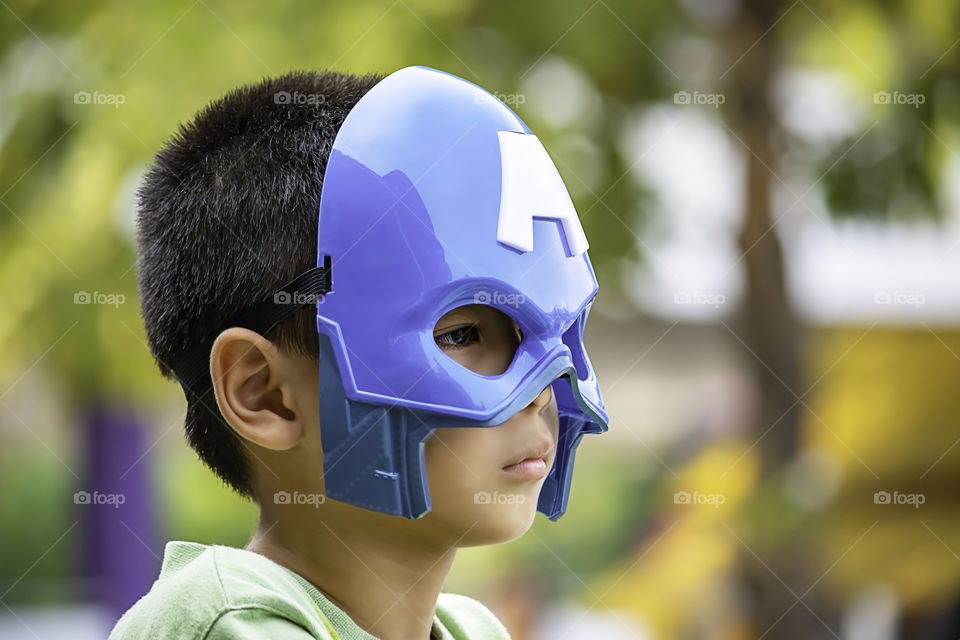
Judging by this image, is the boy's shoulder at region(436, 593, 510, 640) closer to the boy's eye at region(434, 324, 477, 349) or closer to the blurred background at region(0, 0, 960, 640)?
the boy's eye at region(434, 324, 477, 349)

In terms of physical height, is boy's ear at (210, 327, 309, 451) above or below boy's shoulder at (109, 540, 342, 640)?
above

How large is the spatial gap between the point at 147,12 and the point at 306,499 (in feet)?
7.92

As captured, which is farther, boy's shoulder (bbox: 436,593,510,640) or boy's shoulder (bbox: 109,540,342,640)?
boy's shoulder (bbox: 436,593,510,640)

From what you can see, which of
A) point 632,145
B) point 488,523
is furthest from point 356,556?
point 632,145

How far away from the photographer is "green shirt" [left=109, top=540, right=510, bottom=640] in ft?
3.55

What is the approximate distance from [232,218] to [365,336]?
0.86ft

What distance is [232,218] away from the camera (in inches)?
52.4

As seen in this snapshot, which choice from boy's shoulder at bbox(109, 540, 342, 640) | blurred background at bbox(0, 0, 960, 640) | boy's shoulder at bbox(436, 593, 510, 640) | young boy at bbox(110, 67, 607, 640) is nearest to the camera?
boy's shoulder at bbox(109, 540, 342, 640)

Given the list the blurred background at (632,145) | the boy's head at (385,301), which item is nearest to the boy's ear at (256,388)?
the boy's head at (385,301)

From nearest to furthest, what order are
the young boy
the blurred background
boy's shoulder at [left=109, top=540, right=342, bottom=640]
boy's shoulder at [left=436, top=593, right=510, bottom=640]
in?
boy's shoulder at [left=109, top=540, right=342, bottom=640] → the young boy → boy's shoulder at [left=436, top=593, right=510, bottom=640] → the blurred background

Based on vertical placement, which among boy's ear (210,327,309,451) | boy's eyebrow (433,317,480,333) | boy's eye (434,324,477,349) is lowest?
boy's ear (210,327,309,451)

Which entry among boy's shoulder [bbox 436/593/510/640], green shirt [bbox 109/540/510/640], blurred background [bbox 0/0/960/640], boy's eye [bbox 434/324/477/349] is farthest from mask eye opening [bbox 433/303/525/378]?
blurred background [bbox 0/0/960/640]

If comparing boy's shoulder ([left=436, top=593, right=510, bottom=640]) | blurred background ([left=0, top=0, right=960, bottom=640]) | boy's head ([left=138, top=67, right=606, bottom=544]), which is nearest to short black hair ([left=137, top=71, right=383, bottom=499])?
boy's head ([left=138, top=67, right=606, bottom=544])

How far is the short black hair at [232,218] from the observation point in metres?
1.31
